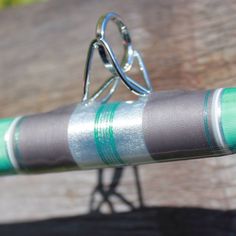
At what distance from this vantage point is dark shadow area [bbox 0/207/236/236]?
65 cm

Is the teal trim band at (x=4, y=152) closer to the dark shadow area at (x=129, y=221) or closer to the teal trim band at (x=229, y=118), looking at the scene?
the dark shadow area at (x=129, y=221)

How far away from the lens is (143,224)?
0.69m

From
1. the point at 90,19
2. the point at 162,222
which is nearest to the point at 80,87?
the point at 90,19

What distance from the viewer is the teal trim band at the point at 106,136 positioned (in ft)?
1.87

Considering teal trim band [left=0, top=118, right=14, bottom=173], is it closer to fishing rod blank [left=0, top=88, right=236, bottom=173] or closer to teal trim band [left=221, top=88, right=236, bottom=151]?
fishing rod blank [left=0, top=88, right=236, bottom=173]

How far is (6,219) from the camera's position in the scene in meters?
0.78

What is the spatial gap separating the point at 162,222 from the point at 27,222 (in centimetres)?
17

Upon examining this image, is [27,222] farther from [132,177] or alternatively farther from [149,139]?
[149,139]

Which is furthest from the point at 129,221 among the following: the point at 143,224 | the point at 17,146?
the point at 17,146

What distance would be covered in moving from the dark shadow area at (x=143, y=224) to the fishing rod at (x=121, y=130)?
11 centimetres

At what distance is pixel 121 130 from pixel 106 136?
16 mm

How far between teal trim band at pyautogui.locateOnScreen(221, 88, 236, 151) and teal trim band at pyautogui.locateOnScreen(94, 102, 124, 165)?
0.10 metres

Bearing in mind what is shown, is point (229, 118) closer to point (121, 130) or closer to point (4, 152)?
point (121, 130)

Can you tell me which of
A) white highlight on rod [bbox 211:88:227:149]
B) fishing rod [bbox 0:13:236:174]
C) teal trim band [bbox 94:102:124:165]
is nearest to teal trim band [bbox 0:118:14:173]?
fishing rod [bbox 0:13:236:174]
